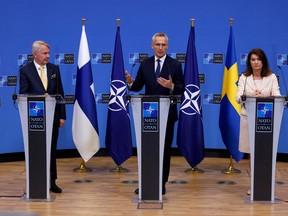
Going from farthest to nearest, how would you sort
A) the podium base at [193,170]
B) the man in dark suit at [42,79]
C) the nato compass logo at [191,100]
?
the podium base at [193,170], the nato compass logo at [191,100], the man in dark suit at [42,79]

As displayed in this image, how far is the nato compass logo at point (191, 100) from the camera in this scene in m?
6.73

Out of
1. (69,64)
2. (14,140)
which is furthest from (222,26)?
(14,140)

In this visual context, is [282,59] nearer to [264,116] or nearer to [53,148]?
[264,116]

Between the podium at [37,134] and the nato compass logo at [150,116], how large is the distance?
0.91 metres

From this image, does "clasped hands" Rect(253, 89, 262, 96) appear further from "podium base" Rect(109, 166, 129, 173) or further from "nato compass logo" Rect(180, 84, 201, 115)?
Answer: "podium base" Rect(109, 166, 129, 173)

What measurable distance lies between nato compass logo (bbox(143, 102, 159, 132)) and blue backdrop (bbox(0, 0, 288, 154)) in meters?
2.67

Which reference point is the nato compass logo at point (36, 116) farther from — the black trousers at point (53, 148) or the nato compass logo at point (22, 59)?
the nato compass logo at point (22, 59)

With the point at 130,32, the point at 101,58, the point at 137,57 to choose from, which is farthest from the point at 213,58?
the point at 101,58

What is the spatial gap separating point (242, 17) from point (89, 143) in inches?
112

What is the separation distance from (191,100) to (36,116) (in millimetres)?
2286

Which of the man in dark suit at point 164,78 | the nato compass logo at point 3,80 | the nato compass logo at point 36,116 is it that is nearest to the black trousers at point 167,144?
the man in dark suit at point 164,78

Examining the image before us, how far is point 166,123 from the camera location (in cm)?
520

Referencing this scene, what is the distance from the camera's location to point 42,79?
219 inches

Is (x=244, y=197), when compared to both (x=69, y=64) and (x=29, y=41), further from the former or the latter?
(x=29, y=41)
